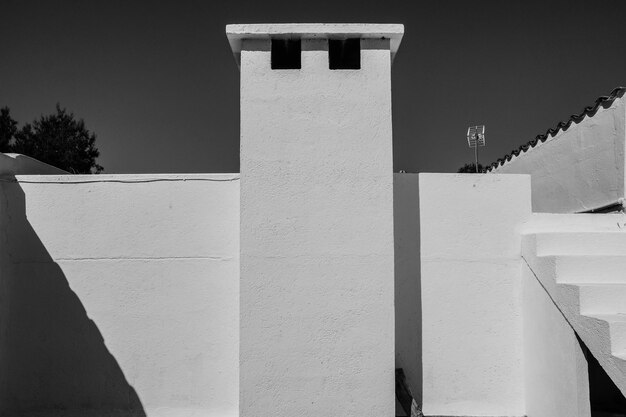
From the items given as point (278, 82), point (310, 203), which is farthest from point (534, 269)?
point (278, 82)

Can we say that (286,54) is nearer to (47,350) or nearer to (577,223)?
(577,223)

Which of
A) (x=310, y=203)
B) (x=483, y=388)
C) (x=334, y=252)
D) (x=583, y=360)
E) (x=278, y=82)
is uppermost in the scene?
(x=278, y=82)

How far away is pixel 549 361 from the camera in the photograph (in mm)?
3725

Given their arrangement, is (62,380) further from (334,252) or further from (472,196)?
(472,196)

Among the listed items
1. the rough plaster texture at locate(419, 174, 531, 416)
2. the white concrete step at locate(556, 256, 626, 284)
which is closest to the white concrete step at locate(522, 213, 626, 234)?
the rough plaster texture at locate(419, 174, 531, 416)

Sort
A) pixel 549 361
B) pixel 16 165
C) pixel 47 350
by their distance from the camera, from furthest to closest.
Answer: pixel 16 165 < pixel 47 350 < pixel 549 361

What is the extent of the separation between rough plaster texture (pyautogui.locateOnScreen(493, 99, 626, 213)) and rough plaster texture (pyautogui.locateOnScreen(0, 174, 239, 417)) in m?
3.61

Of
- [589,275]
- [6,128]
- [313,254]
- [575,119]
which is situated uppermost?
[6,128]

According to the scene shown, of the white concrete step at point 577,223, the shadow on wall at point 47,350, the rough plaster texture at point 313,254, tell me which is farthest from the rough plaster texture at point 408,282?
the shadow on wall at point 47,350

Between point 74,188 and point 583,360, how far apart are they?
4465 millimetres

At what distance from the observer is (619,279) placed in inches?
141

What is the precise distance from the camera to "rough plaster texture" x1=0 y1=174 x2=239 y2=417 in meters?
4.27

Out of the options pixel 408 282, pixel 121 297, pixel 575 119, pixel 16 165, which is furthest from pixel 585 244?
pixel 16 165

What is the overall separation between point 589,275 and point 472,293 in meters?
1.00
